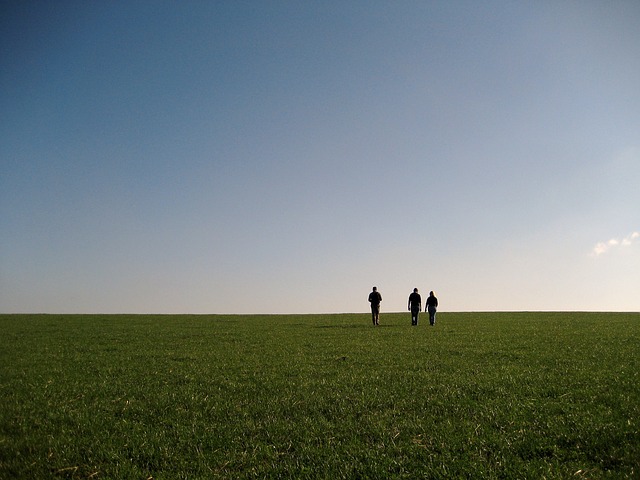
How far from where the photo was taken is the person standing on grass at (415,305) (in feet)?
112

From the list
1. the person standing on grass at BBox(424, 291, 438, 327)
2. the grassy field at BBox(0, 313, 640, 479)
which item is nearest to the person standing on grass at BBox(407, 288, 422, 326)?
the person standing on grass at BBox(424, 291, 438, 327)

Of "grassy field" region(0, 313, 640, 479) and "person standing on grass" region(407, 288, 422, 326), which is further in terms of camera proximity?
"person standing on grass" region(407, 288, 422, 326)

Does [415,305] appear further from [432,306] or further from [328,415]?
[328,415]

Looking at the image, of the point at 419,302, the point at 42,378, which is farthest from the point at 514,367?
Result: the point at 419,302

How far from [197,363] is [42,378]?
494 cm

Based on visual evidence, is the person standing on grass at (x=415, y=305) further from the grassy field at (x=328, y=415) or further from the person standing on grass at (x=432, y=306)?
the grassy field at (x=328, y=415)

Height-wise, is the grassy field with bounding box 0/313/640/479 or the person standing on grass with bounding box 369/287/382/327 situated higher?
the person standing on grass with bounding box 369/287/382/327

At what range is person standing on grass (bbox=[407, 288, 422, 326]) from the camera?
34.3m

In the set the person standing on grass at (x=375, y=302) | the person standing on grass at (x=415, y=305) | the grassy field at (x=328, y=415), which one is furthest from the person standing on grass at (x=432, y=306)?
the grassy field at (x=328, y=415)

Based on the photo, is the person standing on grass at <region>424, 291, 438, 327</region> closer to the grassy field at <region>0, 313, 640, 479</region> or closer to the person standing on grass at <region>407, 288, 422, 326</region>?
the person standing on grass at <region>407, 288, 422, 326</region>

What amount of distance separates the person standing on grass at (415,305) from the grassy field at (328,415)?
16623 mm

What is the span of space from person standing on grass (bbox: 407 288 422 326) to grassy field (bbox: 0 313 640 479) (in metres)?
16.6

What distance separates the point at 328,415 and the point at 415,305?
1033 inches

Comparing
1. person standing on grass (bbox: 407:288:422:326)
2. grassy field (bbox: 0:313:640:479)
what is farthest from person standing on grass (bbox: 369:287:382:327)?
grassy field (bbox: 0:313:640:479)
